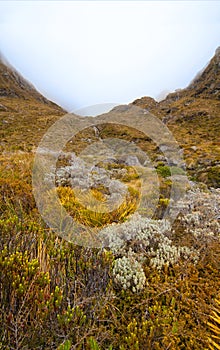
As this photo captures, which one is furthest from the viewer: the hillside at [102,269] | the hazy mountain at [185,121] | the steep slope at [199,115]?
the steep slope at [199,115]

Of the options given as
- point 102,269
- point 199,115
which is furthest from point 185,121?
point 102,269

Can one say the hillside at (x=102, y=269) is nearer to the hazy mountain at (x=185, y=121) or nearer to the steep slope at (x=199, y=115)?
the hazy mountain at (x=185, y=121)

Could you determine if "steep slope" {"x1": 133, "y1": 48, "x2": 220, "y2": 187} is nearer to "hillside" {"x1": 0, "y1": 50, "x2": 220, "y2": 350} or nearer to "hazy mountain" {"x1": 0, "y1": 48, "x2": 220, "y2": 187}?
"hazy mountain" {"x1": 0, "y1": 48, "x2": 220, "y2": 187}

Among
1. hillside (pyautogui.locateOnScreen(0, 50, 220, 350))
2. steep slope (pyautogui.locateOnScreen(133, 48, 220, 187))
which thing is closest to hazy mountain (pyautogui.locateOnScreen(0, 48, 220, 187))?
steep slope (pyautogui.locateOnScreen(133, 48, 220, 187))

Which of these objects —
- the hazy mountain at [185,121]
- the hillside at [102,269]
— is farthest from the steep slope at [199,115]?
the hillside at [102,269]

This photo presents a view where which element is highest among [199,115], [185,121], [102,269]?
[199,115]

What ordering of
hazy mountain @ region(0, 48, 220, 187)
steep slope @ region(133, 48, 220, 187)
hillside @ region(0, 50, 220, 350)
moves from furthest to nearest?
1. steep slope @ region(133, 48, 220, 187)
2. hazy mountain @ region(0, 48, 220, 187)
3. hillside @ region(0, 50, 220, 350)

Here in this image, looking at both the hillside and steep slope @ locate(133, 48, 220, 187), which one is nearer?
the hillside

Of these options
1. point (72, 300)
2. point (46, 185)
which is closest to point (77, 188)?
point (46, 185)

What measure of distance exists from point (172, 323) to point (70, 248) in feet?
5.14

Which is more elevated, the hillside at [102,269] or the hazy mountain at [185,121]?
the hazy mountain at [185,121]

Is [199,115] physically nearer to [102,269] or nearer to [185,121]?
[185,121]

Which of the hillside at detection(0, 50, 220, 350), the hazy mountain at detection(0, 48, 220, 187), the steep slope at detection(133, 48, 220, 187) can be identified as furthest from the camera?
the steep slope at detection(133, 48, 220, 187)

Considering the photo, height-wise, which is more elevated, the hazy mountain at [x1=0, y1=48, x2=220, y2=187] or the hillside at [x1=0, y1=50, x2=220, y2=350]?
the hazy mountain at [x1=0, y1=48, x2=220, y2=187]
